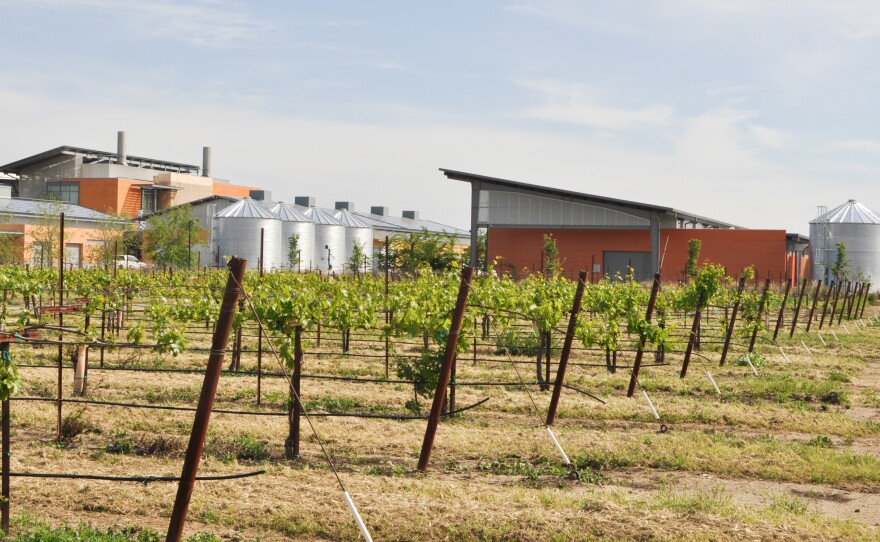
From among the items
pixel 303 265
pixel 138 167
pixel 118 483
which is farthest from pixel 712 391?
pixel 138 167

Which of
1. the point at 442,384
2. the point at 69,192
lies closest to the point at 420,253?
the point at 69,192

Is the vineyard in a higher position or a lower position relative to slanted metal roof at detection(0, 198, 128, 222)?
lower

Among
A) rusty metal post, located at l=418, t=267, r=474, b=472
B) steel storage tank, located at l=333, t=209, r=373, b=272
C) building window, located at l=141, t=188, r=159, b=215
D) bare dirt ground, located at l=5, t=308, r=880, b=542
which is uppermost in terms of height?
building window, located at l=141, t=188, r=159, b=215

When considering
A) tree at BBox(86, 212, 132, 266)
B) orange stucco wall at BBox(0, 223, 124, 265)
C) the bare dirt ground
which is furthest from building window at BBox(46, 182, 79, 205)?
the bare dirt ground

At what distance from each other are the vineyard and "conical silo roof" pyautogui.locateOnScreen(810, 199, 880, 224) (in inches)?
1622

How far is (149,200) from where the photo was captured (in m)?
73.7

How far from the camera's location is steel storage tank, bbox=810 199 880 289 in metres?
54.8

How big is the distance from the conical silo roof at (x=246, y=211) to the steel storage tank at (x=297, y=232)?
1.12 metres

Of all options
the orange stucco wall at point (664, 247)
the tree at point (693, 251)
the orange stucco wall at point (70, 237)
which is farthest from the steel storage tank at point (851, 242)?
the orange stucco wall at point (70, 237)

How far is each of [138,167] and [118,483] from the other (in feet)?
240

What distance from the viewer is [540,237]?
52.7 m

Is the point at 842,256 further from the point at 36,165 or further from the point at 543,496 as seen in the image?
the point at 36,165

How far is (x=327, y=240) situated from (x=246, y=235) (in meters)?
8.28

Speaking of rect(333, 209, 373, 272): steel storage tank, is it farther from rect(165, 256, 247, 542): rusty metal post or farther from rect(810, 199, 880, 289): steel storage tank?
rect(165, 256, 247, 542): rusty metal post
